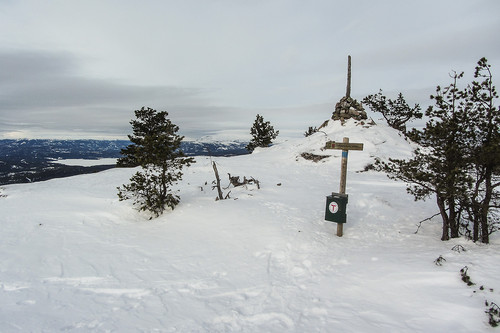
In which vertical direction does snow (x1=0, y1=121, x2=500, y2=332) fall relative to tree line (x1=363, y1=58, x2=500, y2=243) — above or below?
below

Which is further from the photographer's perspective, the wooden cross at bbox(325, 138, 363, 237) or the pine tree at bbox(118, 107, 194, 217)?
the pine tree at bbox(118, 107, 194, 217)

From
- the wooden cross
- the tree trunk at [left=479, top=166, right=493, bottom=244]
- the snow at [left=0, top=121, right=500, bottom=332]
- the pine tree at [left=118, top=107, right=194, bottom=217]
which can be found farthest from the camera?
the pine tree at [left=118, top=107, right=194, bottom=217]

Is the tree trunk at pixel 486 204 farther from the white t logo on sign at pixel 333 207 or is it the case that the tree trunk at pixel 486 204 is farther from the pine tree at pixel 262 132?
the pine tree at pixel 262 132

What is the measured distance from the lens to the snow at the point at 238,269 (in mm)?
4605

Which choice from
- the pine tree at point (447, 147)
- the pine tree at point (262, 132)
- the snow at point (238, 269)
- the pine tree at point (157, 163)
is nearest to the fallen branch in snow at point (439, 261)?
the snow at point (238, 269)

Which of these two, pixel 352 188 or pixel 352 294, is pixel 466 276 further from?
pixel 352 188

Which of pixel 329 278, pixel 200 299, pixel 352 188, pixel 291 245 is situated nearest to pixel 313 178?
pixel 352 188

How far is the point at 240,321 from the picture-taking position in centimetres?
468

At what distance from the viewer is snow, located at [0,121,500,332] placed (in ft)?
15.1

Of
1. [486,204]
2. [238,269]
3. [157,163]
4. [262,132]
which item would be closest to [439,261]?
[486,204]

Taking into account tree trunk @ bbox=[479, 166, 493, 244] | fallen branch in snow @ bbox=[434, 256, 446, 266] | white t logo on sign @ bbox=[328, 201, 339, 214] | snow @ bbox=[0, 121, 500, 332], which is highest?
tree trunk @ bbox=[479, 166, 493, 244]

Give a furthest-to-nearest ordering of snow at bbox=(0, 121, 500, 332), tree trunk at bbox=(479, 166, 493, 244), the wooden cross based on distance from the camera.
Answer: the wooden cross < tree trunk at bbox=(479, 166, 493, 244) < snow at bbox=(0, 121, 500, 332)

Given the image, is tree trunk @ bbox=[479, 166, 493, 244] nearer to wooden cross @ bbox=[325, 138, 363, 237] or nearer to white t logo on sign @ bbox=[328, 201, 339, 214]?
wooden cross @ bbox=[325, 138, 363, 237]

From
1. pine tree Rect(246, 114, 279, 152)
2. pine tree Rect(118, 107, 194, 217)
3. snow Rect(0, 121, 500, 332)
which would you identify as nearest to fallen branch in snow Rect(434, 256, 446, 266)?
snow Rect(0, 121, 500, 332)
